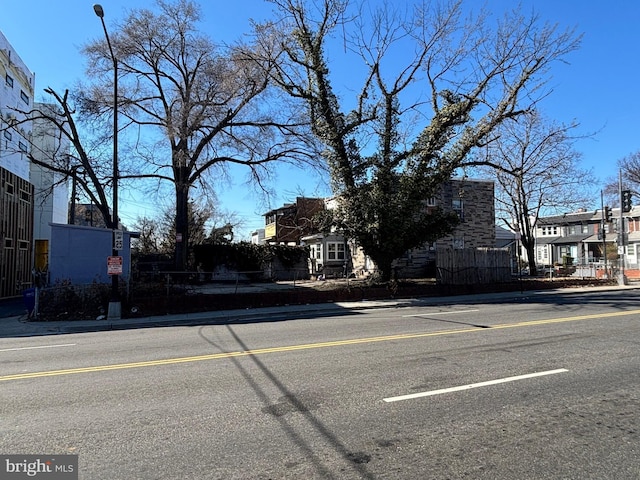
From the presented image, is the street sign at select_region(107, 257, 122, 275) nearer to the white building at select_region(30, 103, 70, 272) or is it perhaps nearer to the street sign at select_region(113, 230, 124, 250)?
the street sign at select_region(113, 230, 124, 250)

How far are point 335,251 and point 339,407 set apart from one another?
31517mm

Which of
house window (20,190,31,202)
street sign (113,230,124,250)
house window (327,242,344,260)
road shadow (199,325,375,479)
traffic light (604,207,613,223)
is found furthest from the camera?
house window (327,242,344,260)

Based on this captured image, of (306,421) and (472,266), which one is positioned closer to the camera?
(306,421)

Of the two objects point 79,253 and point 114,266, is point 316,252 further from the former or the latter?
point 114,266

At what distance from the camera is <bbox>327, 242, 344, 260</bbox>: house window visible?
36344 mm

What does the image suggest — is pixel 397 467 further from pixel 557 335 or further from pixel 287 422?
pixel 557 335

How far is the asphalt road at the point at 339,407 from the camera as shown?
3.82 meters

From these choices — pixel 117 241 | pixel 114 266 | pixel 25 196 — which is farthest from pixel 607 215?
pixel 25 196

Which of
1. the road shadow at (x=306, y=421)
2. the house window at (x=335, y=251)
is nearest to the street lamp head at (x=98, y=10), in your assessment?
the road shadow at (x=306, y=421)

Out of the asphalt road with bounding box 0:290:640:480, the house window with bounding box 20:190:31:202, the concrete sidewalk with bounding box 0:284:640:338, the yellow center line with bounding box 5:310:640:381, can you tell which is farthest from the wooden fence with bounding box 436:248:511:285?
the house window with bounding box 20:190:31:202

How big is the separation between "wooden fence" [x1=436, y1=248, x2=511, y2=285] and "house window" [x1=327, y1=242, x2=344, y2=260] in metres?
12.8

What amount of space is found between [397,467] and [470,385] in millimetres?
2571

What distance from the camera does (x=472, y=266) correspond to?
25.6 metres

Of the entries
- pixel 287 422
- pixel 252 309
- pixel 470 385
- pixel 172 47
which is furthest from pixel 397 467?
pixel 172 47
